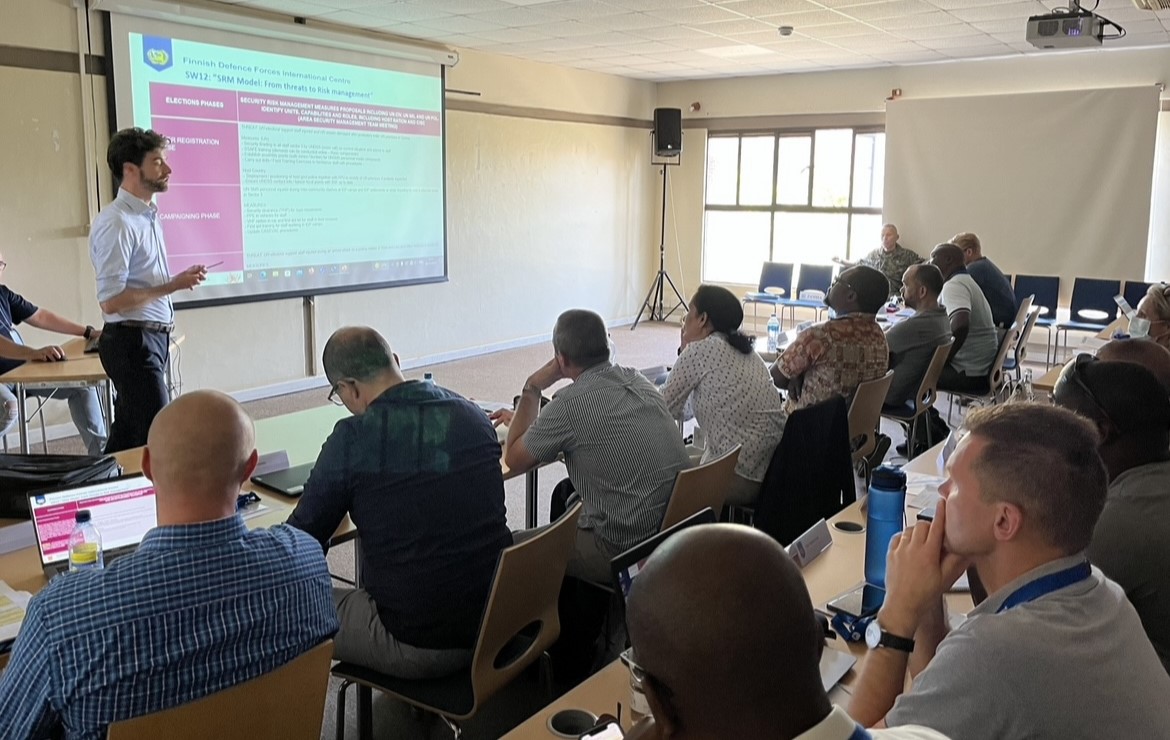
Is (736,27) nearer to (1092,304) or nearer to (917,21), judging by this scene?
(917,21)

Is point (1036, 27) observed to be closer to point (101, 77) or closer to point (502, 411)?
point (502, 411)


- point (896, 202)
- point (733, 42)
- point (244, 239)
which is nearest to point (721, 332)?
point (244, 239)

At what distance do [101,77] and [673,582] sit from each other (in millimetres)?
6022

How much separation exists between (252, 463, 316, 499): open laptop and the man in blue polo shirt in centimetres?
172

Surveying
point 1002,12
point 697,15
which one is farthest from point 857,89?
point 697,15

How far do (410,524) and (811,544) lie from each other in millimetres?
947

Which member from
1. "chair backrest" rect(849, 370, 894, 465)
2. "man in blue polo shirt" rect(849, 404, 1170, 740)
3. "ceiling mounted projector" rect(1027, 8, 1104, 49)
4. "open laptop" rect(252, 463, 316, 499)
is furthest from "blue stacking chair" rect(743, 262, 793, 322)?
"man in blue polo shirt" rect(849, 404, 1170, 740)

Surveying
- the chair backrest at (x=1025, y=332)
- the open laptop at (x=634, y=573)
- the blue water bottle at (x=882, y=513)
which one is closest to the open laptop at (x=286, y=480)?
the open laptop at (x=634, y=573)

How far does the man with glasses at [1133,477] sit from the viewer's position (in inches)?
63.8

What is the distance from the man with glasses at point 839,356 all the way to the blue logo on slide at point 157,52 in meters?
4.48

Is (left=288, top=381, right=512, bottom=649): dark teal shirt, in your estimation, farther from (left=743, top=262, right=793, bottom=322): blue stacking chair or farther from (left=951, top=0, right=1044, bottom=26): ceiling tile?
(left=743, top=262, right=793, bottom=322): blue stacking chair

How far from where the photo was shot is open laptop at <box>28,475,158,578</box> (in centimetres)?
202

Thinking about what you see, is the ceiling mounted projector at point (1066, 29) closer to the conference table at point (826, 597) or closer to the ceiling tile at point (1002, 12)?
the ceiling tile at point (1002, 12)

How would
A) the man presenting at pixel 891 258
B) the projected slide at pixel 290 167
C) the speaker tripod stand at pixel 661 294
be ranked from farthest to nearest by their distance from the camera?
1. the speaker tripod stand at pixel 661 294
2. the man presenting at pixel 891 258
3. the projected slide at pixel 290 167
